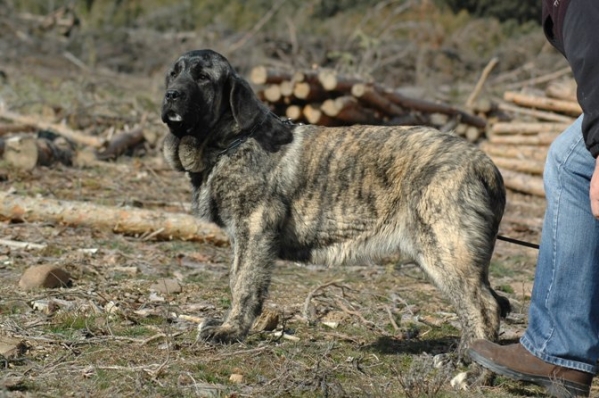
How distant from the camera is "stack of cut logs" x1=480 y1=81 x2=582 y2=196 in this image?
478 inches

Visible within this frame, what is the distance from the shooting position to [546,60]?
58.1 feet

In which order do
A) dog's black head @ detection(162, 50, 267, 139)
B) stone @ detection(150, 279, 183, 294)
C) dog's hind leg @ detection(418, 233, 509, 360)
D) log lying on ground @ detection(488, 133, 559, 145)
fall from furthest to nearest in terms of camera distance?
log lying on ground @ detection(488, 133, 559, 145)
stone @ detection(150, 279, 183, 294)
dog's black head @ detection(162, 50, 267, 139)
dog's hind leg @ detection(418, 233, 509, 360)

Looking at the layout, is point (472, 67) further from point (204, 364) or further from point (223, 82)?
point (204, 364)

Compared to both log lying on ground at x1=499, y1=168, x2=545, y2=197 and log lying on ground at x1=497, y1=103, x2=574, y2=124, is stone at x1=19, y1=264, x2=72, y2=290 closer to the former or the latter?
log lying on ground at x1=499, y1=168, x2=545, y2=197

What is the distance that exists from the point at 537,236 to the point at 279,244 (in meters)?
5.19

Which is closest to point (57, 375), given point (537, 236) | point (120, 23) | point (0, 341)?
point (0, 341)

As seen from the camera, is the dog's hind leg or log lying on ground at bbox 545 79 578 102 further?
log lying on ground at bbox 545 79 578 102

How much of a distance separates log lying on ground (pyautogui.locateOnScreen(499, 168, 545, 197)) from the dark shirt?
827cm

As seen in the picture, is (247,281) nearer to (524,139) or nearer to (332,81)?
(332,81)

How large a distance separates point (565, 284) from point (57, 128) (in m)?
9.71

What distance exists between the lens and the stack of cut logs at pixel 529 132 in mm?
12148

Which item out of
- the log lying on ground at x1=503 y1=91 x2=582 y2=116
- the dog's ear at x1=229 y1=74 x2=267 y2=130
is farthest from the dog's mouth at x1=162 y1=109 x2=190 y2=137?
the log lying on ground at x1=503 y1=91 x2=582 y2=116

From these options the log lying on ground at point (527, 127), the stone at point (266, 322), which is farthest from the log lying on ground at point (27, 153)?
A: the log lying on ground at point (527, 127)

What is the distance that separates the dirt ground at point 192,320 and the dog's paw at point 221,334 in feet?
0.27
